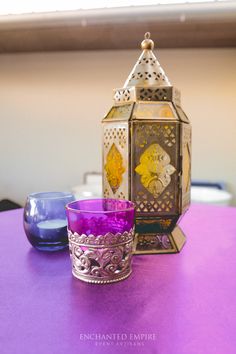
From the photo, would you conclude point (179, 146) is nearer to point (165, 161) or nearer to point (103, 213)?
point (165, 161)

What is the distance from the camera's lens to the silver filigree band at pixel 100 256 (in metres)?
0.42

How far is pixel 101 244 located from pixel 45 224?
0.16m

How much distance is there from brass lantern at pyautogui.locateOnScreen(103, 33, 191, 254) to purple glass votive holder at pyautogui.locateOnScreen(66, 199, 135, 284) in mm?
86

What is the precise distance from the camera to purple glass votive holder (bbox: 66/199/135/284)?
424mm

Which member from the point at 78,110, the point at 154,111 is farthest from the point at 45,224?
the point at 78,110

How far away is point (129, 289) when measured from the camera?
16.2 inches

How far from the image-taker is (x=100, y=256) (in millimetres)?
424

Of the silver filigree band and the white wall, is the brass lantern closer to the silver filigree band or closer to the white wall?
the silver filigree band

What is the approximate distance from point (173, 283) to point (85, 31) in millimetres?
1724

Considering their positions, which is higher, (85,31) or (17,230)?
(85,31)

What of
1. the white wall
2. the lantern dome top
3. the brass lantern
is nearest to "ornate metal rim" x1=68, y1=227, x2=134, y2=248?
the brass lantern

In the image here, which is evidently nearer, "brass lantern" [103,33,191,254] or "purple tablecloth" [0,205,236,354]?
"purple tablecloth" [0,205,236,354]

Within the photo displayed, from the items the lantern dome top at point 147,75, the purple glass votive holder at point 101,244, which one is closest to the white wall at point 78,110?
the lantern dome top at point 147,75

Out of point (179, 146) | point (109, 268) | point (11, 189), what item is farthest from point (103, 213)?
point (11, 189)
